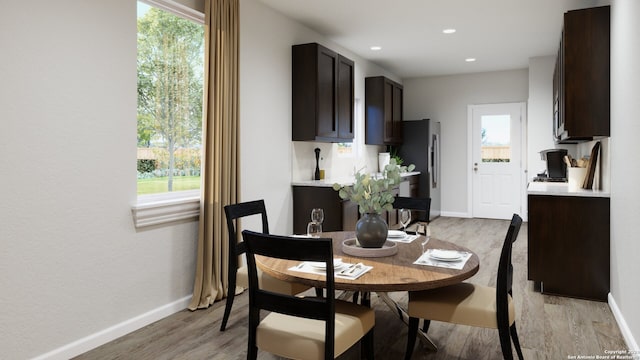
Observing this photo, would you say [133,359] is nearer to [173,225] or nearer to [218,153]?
[173,225]

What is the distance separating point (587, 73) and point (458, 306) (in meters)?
2.37

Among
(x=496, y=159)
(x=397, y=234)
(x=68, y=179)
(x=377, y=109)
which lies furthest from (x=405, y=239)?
(x=496, y=159)

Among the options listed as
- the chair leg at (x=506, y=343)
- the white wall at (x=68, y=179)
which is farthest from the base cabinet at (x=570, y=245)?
the white wall at (x=68, y=179)

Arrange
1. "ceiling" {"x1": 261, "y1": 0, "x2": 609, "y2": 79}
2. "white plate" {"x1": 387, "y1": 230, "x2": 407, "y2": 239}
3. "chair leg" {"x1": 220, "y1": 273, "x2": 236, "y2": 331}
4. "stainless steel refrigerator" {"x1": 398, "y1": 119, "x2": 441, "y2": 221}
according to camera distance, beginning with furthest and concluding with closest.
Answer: "stainless steel refrigerator" {"x1": 398, "y1": 119, "x2": 441, "y2": 221} → "ceiling" {"x1": 261, "y1": 0, "x2": 609, "y2": 79} → "chair leg" {"x1": 220, "y1": 273, "x2": 236, "y2": 331} → "white plate" {"x1": 387, "y1": 230, "x2": 407, "y2": 239}

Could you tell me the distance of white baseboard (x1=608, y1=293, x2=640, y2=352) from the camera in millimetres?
2446

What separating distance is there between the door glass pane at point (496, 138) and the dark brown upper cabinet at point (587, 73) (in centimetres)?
437

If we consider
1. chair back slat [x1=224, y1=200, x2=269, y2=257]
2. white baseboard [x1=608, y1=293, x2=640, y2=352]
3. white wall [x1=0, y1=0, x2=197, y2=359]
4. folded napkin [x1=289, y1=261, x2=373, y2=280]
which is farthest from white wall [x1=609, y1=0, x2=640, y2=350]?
white wall [x1=0, y1=0, x2=197, y2=359]

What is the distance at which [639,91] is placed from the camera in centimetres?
232

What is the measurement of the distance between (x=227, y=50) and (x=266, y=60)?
75 cm

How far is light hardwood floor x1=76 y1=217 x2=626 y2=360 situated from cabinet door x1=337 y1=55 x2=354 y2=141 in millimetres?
2241

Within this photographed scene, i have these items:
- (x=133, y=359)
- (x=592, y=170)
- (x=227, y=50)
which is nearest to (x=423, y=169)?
(x=592, y=170)

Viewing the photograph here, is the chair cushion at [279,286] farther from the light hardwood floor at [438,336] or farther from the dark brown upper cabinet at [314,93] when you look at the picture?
the dark brown upper cabinet at [314,93]

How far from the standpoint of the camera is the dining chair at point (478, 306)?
78.3 inches

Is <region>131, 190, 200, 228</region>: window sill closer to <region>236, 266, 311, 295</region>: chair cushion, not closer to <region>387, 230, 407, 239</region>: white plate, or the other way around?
<region>236, 266, 311, 295</region>: chair cushion
